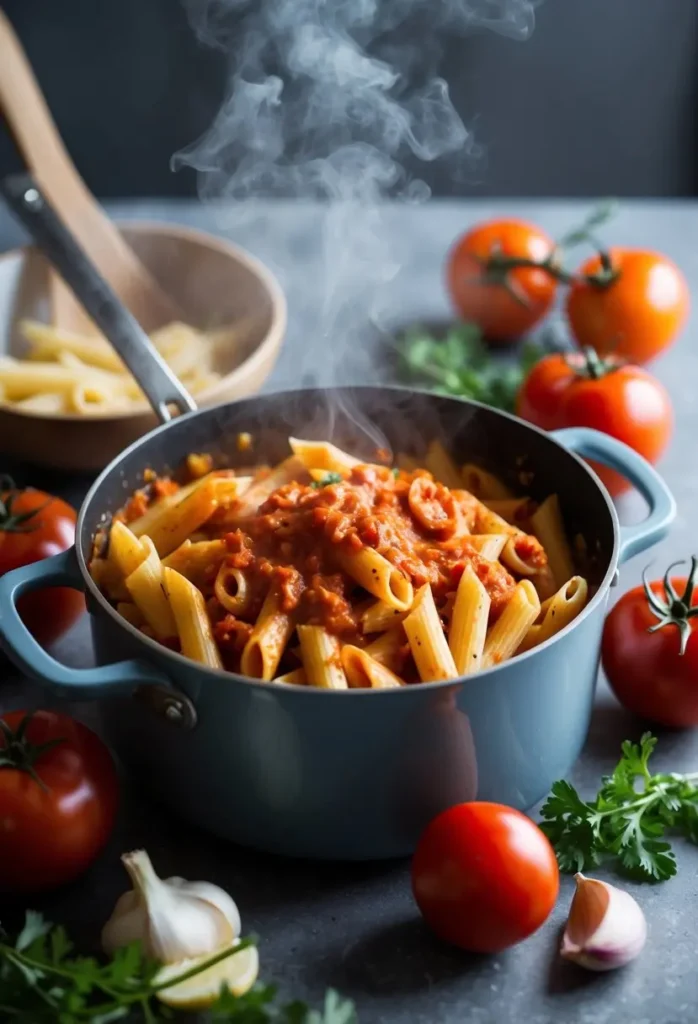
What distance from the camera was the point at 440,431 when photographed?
6.52 feet

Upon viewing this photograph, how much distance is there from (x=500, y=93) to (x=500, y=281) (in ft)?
6.60

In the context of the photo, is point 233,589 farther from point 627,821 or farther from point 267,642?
point 627,821

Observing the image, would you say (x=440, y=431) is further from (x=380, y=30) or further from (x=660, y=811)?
(x=380, y=30)

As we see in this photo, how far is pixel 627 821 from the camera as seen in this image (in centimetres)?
154

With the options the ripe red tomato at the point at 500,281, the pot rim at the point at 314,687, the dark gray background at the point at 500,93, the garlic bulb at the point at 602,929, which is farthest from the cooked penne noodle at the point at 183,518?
the dark gray background at the point at 500,93

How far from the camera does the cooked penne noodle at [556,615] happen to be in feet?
5.25

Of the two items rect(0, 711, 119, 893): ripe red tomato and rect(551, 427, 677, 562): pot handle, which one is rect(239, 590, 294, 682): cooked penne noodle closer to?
rect(0, 711, 119, 893): ripe red tomato

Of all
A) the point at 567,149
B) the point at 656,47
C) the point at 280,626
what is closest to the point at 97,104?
the point at 567,149

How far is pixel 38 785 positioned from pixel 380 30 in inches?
119

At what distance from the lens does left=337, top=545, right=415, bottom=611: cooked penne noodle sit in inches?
61.5

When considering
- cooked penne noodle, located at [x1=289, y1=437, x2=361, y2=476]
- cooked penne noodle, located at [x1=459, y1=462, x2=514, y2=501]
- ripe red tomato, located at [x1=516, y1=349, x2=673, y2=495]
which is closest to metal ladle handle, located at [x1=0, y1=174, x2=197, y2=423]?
cooked penne noodle, located at [x1=289, y1=437, x2=361, y2=476]

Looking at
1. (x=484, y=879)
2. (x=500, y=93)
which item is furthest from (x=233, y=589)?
(x=500, y=93)

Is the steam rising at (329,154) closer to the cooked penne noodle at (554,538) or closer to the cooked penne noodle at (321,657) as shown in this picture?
the cooked penne noodle at (554,538)

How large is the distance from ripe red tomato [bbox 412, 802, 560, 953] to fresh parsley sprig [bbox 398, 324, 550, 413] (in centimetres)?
120
